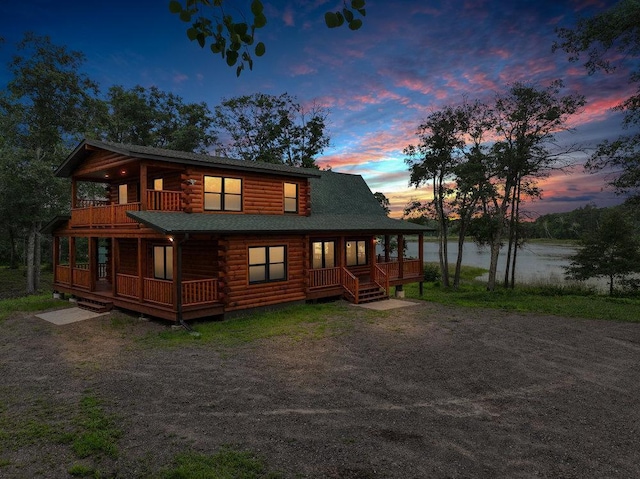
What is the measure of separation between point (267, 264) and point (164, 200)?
5163 millimetres

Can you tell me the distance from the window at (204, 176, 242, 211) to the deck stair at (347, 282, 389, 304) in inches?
291

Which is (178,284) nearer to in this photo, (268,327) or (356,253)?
(268,327)

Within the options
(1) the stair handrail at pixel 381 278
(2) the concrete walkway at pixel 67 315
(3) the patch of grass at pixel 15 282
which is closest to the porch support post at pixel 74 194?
(2) the concrete walkway at pixel 67 315

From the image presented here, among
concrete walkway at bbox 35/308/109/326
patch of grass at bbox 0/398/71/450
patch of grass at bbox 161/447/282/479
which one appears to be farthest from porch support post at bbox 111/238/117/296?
patch of grass at bbox 161/447/282/479

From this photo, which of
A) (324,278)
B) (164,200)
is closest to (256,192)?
(164,200)

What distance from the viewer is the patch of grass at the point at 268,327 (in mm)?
12359

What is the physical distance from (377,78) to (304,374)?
796 inches

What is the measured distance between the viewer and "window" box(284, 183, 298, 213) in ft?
65.2

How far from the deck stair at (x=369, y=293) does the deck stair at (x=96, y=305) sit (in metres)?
11.1

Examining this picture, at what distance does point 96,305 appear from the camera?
1662 centimetres

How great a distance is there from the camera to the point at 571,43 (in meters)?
17.0

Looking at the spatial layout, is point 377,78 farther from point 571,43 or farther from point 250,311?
point 250,311

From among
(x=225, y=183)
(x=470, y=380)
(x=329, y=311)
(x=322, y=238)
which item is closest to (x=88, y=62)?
(x=225, y=183)

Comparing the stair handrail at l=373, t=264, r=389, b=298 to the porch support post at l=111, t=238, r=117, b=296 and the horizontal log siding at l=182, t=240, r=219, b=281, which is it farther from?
the porch support post at l=111, t=238, r=117, b=296
